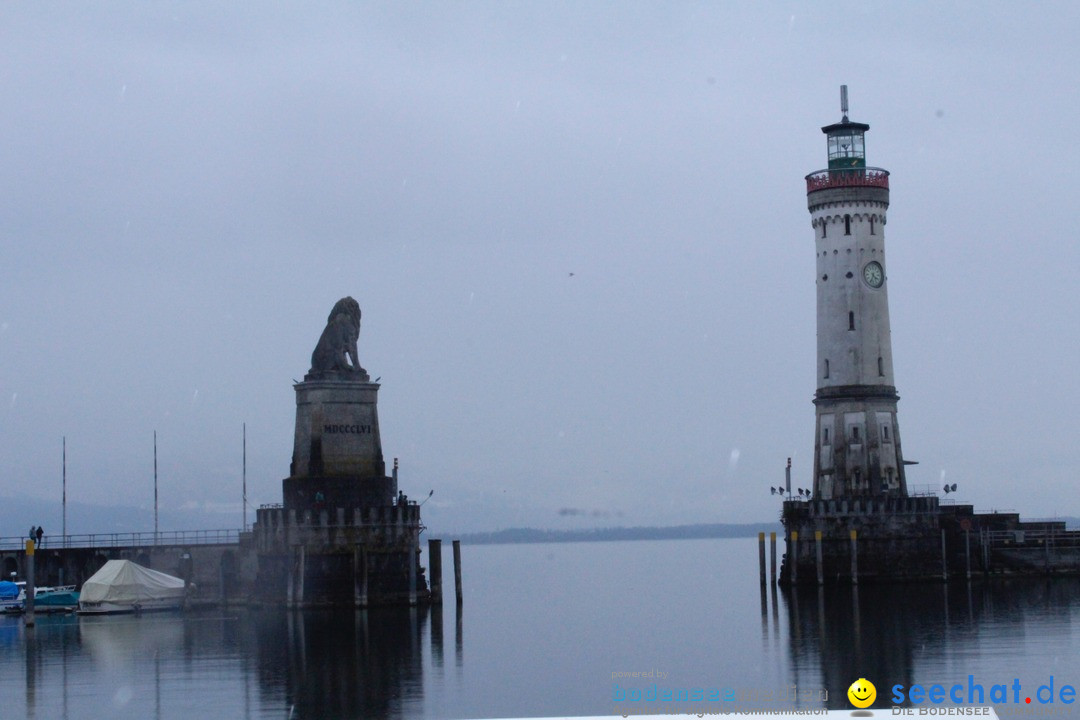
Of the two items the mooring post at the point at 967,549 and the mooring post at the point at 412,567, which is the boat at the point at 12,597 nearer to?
the mooring post at the point at 412,567

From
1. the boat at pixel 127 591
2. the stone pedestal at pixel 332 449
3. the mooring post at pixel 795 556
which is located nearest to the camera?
the stone pedestal at pixel 332 449

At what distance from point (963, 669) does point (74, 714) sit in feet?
96.2

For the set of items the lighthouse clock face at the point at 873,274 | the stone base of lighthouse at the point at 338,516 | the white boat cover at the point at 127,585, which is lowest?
the white boat cover at the point at 127,585

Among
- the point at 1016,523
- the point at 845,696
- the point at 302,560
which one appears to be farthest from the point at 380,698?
the point at 1016,523

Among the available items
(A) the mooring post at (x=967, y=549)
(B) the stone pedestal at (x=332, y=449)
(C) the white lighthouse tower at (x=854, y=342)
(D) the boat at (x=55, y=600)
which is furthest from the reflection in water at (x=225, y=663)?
(A) the mooring post at (x=967, y=549)

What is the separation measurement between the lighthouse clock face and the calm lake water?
16970 mm

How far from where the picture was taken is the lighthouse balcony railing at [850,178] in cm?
8956

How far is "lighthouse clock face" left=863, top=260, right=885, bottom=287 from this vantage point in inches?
3509

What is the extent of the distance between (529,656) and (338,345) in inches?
779

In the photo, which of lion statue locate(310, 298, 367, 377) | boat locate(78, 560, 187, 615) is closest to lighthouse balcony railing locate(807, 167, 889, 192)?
lion statue locate(310, 298, 367, 377)

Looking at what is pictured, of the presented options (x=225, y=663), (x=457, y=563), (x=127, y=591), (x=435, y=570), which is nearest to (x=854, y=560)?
(x=457, y=563)

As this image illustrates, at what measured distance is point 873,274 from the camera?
293ft

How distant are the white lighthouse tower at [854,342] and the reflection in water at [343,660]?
86.8 feet

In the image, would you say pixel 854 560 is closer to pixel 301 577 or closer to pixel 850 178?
pixel 850 178
